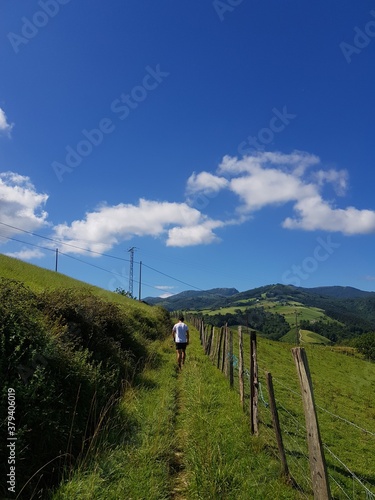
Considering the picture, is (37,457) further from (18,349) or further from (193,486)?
(193,486)

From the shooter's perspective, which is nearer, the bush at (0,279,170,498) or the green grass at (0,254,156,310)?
the bush at (0,279,170,498)

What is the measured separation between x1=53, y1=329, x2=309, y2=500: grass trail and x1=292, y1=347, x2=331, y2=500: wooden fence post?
Answer: 38.7 inches

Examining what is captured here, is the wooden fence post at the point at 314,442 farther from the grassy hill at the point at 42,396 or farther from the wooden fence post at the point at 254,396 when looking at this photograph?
the grassy hill at the point at 42,396

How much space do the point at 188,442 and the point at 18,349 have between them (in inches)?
147

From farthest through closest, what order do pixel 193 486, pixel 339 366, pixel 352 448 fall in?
pixel 339 366 < pixel 352 448 < pixel 193 486

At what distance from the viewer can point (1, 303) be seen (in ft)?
22.4

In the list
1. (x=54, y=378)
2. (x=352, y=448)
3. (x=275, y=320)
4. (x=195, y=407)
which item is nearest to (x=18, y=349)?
(x=54, y=378)

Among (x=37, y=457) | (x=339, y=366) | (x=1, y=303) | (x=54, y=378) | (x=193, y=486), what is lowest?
(x=339, y=366)

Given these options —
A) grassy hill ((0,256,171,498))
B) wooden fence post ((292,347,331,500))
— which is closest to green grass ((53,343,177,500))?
grassy hill ((0,256,171,498))

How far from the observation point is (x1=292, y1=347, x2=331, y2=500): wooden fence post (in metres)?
4.64

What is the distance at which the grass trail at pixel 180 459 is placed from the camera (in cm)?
523

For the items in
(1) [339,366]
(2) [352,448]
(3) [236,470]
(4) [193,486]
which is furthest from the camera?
(1) [339,366]

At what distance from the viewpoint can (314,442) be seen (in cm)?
481

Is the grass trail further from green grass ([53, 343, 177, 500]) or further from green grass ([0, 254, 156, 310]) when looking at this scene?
green grass ([0, 254, 156, 310])
